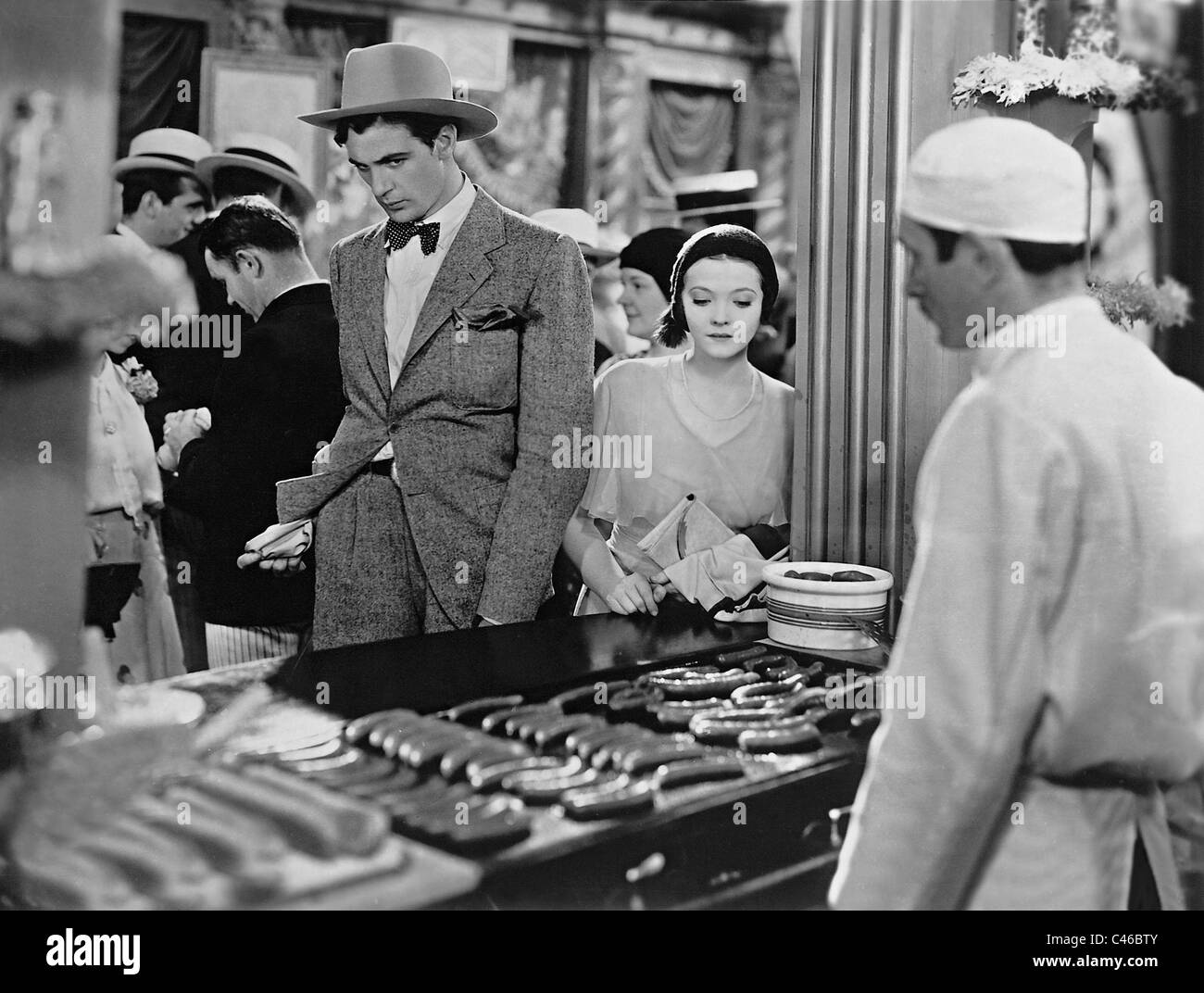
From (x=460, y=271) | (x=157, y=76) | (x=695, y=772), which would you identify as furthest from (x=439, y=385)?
(x=157, y=76)

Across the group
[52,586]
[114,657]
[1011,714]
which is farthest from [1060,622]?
[114,657]

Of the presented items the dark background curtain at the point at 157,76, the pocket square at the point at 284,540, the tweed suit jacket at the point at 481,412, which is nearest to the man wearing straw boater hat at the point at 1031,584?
the tweed suit jacket at the point at 481,412

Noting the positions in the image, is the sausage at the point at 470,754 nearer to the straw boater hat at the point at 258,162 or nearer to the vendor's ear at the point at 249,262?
the vendor's ear at the point at 249,262

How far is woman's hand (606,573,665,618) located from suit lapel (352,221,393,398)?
0.61 metres

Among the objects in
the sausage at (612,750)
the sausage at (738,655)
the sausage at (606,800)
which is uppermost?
the sausage at (738,655)

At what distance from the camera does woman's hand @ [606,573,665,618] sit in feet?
7.67

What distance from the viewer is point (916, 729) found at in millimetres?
1327

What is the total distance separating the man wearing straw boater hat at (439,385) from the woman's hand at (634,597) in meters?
0.21

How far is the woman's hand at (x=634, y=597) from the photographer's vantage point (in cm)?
234

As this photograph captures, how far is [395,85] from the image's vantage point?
7.91 ft

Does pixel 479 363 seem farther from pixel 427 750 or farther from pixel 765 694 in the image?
pixel 427 750

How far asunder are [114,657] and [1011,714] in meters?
2.12

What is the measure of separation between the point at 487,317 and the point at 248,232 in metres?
0.69

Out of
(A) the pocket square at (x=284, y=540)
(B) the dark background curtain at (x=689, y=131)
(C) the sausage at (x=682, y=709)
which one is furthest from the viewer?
(B) the dark background curtain at (x=689, y=131)
